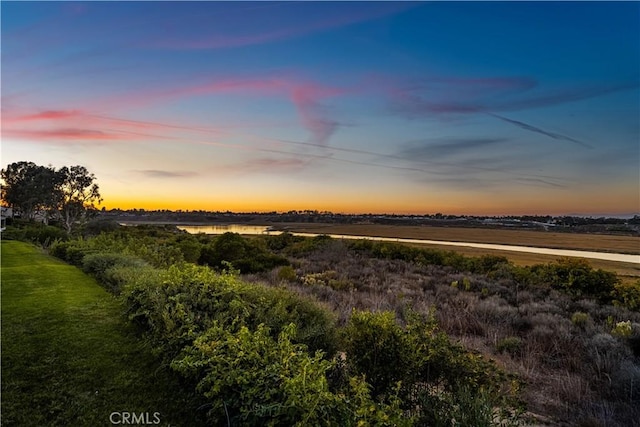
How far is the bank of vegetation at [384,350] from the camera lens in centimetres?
356

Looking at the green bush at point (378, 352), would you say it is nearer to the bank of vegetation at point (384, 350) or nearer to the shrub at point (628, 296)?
the bank of vegetation at point (384, 350)

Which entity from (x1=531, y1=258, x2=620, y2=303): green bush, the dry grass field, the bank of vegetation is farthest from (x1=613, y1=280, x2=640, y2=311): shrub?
the dry grass field

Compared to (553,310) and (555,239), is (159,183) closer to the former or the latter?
(553,310)

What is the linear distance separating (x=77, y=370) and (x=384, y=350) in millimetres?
4500

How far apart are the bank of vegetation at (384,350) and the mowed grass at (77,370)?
304 mm

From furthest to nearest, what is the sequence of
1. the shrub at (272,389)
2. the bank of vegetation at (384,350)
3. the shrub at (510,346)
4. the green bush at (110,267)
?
the green bush at (110,267) → the shrub at (510,346) → the bank of vegetation at (384,350) → the shrub at (272,389)

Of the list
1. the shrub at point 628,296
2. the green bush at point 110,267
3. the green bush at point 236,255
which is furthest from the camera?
the green bush at point 236,255

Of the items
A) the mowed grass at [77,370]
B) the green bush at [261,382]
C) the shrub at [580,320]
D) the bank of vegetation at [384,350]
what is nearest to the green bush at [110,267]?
the bank of vegetation at [384,350]

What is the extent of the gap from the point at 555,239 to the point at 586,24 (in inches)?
1109

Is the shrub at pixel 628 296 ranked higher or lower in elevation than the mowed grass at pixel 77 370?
lower

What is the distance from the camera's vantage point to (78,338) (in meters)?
6.59

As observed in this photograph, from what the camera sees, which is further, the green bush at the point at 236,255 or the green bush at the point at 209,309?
the green bush at the point at 236,255

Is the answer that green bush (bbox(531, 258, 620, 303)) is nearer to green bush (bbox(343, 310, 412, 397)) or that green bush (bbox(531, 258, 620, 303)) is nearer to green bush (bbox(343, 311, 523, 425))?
green bush (bbox(343, 311, 523, 425))

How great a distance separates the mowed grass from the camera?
4207 millimetres
